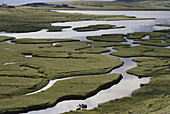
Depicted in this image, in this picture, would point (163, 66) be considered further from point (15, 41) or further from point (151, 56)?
point (15, 41)

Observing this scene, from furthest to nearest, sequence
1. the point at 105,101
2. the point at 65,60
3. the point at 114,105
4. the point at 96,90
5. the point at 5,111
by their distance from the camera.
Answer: the point at 65,60 → the point at 96,90 → the point at 105,101 → the point at 114,105 → the point at 5,111

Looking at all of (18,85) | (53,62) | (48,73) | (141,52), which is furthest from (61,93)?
(141,52)

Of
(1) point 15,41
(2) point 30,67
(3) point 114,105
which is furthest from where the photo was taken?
(1) point 15,41

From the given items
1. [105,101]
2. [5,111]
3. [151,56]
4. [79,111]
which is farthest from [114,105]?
[151,56]

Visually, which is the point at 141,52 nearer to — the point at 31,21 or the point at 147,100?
the point at 147,100

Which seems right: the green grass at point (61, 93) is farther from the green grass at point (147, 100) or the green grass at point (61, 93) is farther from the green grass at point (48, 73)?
the green grass at point (147, 100)

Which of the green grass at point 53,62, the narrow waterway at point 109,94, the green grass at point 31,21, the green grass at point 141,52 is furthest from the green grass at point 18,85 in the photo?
the green grass at point 31,21

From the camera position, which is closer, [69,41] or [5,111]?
[5,111]
